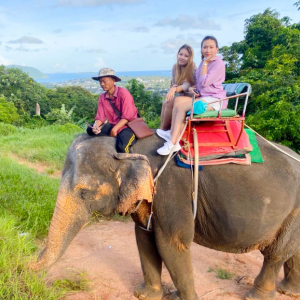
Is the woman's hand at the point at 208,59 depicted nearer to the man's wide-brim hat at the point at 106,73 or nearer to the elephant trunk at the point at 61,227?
the man's wide-brim hat at the point at 106,73

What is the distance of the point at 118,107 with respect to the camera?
268 cm

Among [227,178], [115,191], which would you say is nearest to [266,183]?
[227,178]

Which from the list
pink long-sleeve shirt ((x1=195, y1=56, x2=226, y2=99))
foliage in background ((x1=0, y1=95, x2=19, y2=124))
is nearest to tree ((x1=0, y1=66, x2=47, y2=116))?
foliage in background ((x1=0, y1=95, x2=19, y2=124))

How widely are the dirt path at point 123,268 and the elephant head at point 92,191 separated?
0.89 metres

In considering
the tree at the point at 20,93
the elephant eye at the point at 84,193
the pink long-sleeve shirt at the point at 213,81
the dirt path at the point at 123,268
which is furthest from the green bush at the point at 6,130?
the pink long-sleeve shirt at the point at 213,81

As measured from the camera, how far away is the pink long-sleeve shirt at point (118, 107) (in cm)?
262

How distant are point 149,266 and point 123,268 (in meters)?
0.82

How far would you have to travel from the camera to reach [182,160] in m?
2.40

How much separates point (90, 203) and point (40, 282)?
33.7 inches

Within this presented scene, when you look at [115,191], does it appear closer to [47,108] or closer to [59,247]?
[59,247]

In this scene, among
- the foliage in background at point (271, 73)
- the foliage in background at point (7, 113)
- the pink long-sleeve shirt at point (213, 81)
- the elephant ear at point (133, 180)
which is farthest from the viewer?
the foliage in background at point (7, 113)

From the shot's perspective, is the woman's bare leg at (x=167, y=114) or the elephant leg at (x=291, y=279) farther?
the elephant leg at (x=291, y=279)

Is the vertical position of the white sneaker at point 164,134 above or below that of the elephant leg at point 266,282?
above

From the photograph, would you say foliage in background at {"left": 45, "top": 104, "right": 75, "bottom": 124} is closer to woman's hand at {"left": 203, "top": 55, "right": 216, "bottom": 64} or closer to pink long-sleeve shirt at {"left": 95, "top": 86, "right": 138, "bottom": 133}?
pink long-sleeve shirt at {"left": 95, "top": 86, "right": 138, "bottom": 133}
